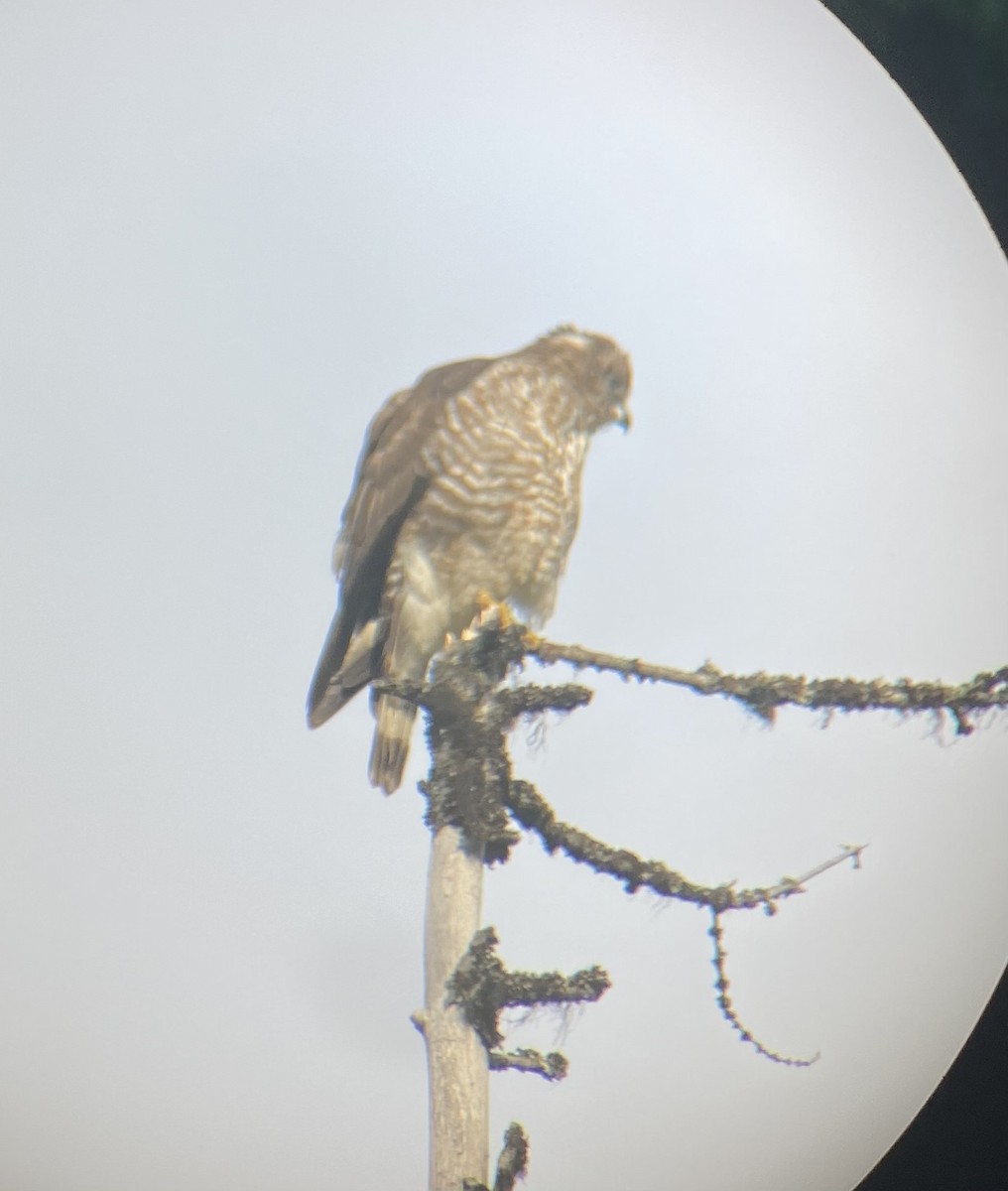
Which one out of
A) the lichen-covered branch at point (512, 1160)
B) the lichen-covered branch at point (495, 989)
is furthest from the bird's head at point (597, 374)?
the lichen-covered branch at point (512, 1160)

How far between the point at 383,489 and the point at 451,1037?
151 cm

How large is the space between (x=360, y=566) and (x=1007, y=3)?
232 centimetres

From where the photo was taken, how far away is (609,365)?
141 inches

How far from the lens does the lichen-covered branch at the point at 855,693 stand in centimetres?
251

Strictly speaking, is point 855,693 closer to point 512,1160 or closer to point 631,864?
point 631,864

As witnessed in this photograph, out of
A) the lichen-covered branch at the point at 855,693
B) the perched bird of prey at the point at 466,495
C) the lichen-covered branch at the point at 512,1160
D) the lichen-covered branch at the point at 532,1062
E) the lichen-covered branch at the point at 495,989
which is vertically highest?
the perched bird of prey at the point at 466,495

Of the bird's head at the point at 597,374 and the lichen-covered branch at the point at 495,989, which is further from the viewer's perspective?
the bird's head at the point at 597,374

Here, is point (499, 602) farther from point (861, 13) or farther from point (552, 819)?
point (861, 13)

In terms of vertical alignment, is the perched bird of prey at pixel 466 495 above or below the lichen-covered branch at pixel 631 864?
above

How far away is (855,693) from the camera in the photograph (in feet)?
8.24

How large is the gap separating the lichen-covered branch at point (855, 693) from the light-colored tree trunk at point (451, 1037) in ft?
1.70

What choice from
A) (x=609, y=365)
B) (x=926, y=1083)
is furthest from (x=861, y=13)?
(x=926, y=1083)

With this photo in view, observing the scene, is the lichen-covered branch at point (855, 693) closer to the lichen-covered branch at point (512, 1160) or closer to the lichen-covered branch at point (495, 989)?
the lichen-covered branch at point (495, 989)

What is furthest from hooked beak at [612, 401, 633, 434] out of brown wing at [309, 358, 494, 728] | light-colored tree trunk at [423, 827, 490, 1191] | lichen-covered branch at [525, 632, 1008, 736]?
light-colored tree trunk at [423, 827, 490, 1191]
